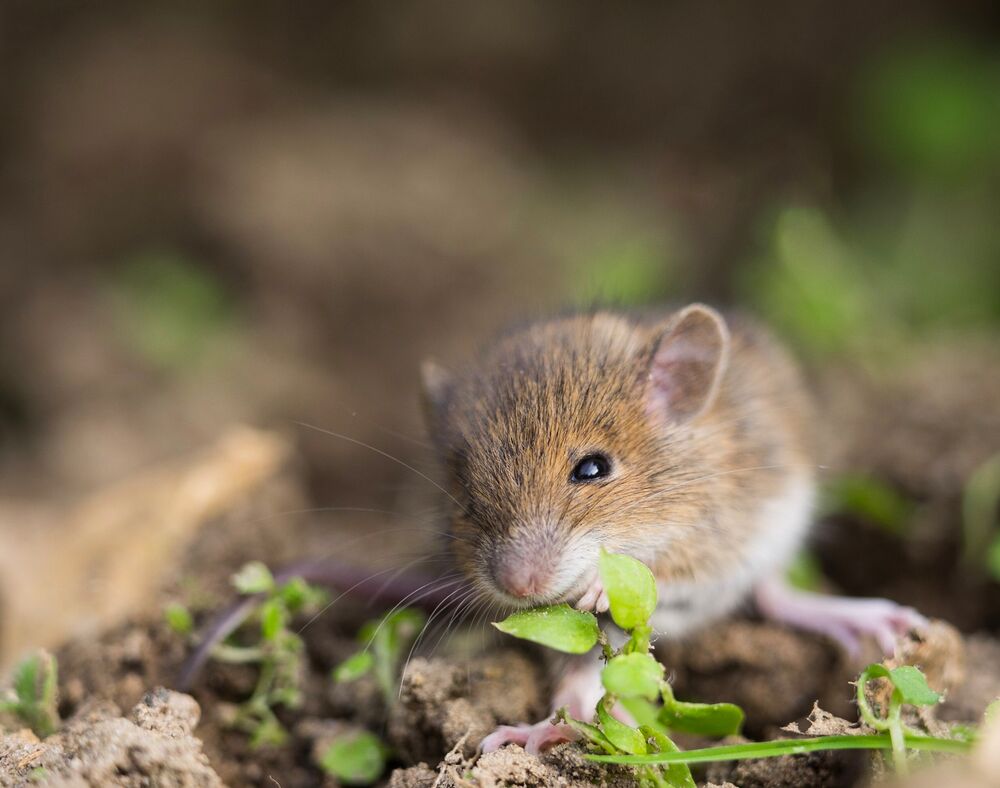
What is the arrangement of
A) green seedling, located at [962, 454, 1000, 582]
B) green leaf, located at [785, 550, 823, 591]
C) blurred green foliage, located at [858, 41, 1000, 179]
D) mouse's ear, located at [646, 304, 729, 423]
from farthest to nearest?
blurred green foliage, located at [858, 41, 1000, 179], green leaf, located at [785, 550, 823, 591], green seedling, located at [962, 454, 1000, 582], mouse's ear, located at [646, 304, 729, 423]

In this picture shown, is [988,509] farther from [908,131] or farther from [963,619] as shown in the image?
[908,131]

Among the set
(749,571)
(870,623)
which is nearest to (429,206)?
(749,571)

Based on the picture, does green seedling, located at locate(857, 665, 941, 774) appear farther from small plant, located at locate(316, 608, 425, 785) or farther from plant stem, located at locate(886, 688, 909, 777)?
small plant, located at locate(316, 608, 425, 785)

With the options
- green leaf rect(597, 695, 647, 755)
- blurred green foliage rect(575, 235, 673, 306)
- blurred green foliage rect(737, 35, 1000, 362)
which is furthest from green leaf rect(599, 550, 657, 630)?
blurred green foliage rect(575, 235, 673, 306)

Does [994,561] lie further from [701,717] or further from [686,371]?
[701,717]

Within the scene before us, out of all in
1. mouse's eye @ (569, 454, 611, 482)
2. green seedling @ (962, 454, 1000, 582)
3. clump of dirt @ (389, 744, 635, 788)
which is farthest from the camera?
green seedling @ (962, 454, 1000, 582)

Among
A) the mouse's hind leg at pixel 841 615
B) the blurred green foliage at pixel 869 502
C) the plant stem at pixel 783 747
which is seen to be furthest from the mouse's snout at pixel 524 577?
the blurred green foliage at pixel 869 502

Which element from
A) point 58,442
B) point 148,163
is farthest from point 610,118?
point 58,442
